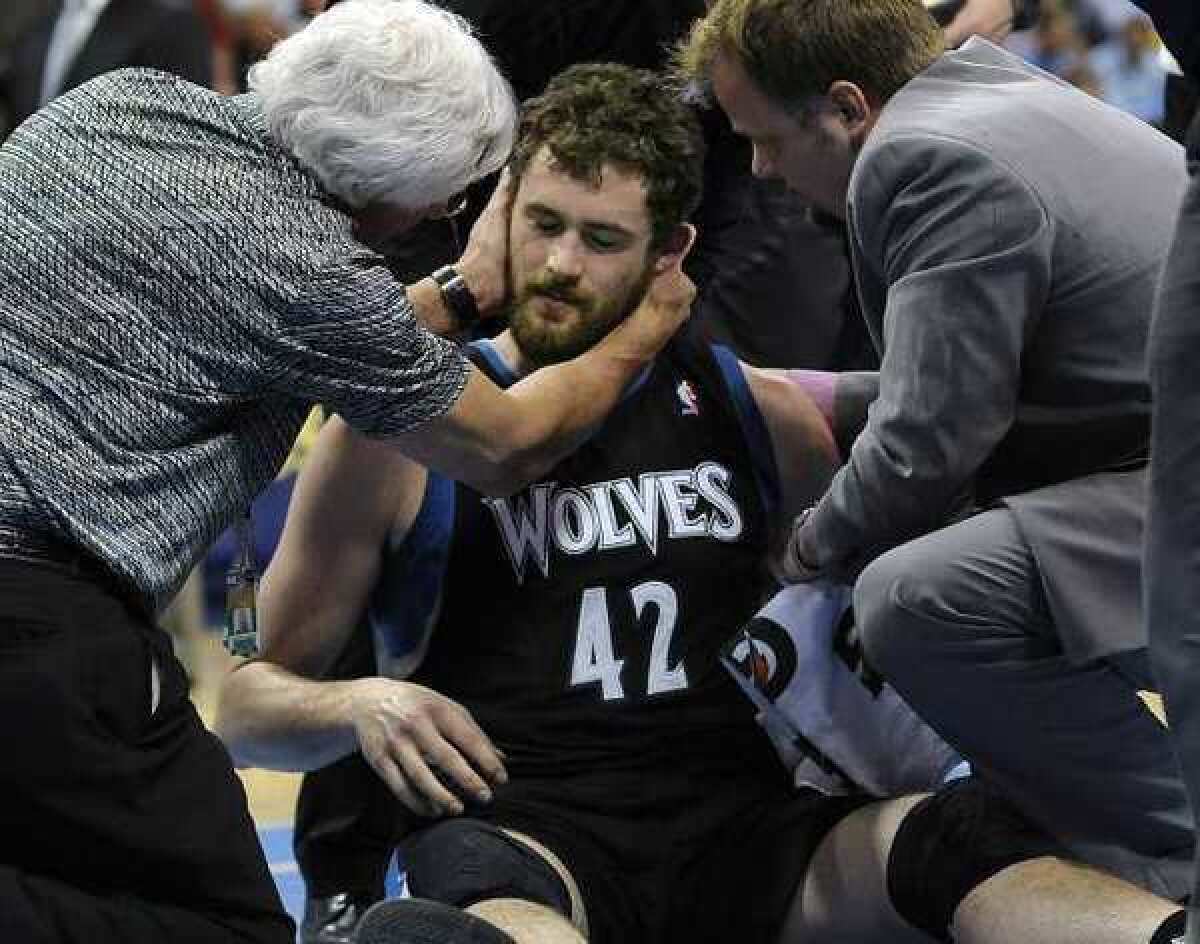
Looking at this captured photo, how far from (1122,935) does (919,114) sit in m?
1.02

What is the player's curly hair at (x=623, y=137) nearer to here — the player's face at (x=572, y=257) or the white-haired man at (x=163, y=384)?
the player's face at (x=572, y=257)

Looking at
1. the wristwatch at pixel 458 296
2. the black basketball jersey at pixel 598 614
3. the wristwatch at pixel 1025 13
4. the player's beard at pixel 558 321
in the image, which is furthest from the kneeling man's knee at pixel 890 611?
the wristwatch at pixel 1025 13

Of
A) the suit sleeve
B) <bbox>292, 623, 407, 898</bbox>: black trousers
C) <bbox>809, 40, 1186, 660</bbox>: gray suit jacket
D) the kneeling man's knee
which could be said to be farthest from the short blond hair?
<bbox>292, 623, 407, 898</bbox>: black trousers

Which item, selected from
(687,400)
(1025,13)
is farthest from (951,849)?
(1025,13)

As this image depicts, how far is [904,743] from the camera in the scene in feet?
10.7

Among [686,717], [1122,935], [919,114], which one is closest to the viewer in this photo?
[1122,935]

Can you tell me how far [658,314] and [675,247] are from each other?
15 centimetres

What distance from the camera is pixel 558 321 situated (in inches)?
133

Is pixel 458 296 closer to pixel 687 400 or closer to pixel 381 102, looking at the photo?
pixel 687 400

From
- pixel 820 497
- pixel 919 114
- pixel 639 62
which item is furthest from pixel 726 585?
pixel 639 62

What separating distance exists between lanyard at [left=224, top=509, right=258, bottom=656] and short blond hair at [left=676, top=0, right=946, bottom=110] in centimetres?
91

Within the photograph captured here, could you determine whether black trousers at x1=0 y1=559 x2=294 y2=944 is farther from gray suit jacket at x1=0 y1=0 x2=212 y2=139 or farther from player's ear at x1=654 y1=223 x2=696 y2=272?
gray suit jacket at x1=0 y1=0 x2=212 y2=139

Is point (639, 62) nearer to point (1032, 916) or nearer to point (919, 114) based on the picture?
point (919, 114)

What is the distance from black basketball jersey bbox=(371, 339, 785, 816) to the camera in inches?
127
